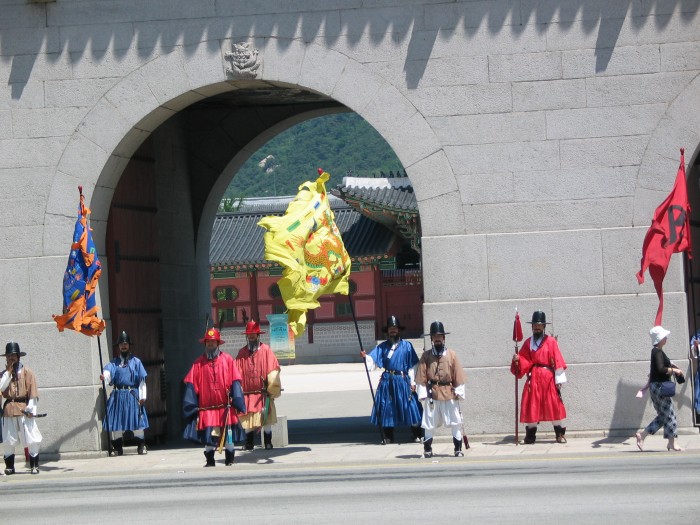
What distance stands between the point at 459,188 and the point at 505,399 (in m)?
2.62

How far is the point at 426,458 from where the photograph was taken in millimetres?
14609

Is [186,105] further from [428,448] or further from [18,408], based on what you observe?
[428,448]

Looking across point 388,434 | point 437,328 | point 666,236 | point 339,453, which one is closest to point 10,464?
point 339,453

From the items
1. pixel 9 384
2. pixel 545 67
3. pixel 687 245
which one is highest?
pixel 545 67

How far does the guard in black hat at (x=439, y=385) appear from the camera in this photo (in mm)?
14766

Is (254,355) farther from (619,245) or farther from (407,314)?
(407,314)

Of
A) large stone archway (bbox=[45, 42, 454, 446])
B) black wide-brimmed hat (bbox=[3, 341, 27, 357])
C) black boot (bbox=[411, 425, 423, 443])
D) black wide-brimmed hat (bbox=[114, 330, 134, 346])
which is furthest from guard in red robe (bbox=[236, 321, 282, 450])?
black wide-brimmed hat (bbox=[3, 341, 27, 357])

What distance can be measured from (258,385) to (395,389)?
1762 mm

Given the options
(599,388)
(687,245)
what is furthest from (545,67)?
(599,388)

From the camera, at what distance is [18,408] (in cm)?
1516

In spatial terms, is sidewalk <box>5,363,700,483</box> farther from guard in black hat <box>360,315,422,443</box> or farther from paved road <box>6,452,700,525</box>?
guard in black hat <box>360,315,422,443</box>

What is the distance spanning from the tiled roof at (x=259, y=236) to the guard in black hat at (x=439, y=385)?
3193 cm

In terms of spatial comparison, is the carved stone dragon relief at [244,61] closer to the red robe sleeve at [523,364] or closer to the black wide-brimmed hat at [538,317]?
the black wide-brimmed hat at [538,317]

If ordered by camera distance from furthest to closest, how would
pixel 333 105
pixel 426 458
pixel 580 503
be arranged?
pixel 333 105 < pixel 426 458 < pixel 580 503
